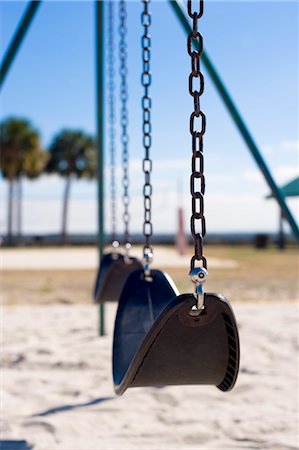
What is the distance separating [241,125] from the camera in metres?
3.13

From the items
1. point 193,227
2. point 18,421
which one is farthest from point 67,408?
point 193,227

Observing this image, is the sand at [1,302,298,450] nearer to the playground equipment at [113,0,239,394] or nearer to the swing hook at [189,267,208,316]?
the playground equipment at [113,0,239,394]

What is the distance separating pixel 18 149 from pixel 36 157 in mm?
1009

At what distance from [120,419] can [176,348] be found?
1245 mm

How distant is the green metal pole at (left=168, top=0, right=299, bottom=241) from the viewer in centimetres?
298

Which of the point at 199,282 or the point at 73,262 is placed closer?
the point at 199,282

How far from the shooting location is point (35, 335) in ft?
13.6

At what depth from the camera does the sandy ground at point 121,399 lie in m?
2.19

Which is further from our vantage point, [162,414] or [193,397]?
[193,397]

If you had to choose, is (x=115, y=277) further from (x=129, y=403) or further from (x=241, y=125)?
(x=241, y=125)

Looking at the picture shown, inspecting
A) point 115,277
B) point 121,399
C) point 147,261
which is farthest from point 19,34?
point 121,399

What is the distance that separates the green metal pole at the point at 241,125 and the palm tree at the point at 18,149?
2675cm

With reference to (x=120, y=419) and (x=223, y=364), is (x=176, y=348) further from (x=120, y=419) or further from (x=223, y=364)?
(x=120, y=419)

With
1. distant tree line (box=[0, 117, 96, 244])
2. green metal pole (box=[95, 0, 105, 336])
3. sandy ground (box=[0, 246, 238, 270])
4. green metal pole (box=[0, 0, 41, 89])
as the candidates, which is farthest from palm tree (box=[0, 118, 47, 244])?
green metal pole (box=[0, 0, 41, 89])
